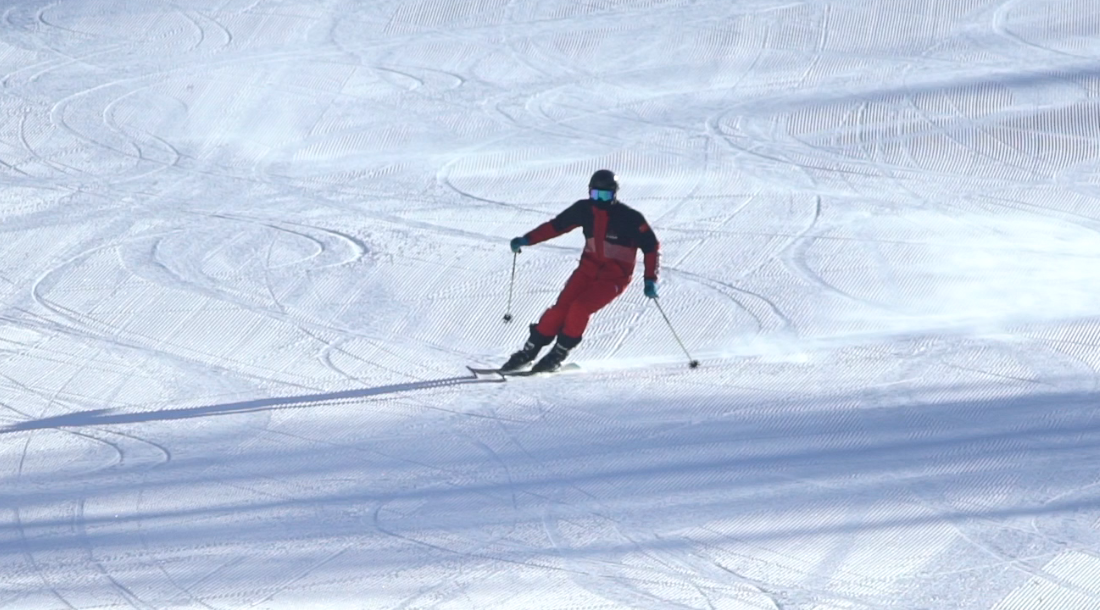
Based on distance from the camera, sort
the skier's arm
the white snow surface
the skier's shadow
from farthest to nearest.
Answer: the skier's arm → the skier's shadow → the white snow surface

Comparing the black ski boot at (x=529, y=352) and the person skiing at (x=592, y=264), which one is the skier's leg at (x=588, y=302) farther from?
the black ski boot at (x=529, y=352)

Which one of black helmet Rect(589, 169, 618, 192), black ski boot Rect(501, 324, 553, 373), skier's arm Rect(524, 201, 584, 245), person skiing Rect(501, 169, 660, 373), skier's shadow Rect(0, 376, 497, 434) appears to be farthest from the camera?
black ski boot Rect(501, 324, 553, 373)

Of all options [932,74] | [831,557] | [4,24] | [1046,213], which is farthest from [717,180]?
[4,24]

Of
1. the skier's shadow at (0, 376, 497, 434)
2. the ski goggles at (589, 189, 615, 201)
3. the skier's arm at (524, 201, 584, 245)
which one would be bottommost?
the skier's shadow at (0, 376, 497, 434)

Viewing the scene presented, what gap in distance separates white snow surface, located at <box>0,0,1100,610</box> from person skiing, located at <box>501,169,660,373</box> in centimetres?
32

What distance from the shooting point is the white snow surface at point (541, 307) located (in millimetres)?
5789

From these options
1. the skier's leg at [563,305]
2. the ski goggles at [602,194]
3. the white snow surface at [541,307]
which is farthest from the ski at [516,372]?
the ski goggles at [602,194]

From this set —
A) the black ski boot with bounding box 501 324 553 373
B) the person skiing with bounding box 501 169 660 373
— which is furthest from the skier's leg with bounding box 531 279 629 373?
the black ski boot with bounding box 501 324 553 373

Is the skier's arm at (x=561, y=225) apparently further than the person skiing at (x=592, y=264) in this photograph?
Yes

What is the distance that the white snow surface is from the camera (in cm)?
579

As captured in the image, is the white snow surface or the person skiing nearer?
the white snow surface

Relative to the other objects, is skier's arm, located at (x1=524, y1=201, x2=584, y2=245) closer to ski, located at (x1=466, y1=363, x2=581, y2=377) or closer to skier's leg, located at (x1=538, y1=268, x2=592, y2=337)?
skier's leg, located at (x1=538, y1=268, x2=592, y2=337)

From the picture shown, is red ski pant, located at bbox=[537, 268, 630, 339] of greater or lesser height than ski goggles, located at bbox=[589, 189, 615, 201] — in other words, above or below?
below

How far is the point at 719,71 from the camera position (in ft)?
49.9
